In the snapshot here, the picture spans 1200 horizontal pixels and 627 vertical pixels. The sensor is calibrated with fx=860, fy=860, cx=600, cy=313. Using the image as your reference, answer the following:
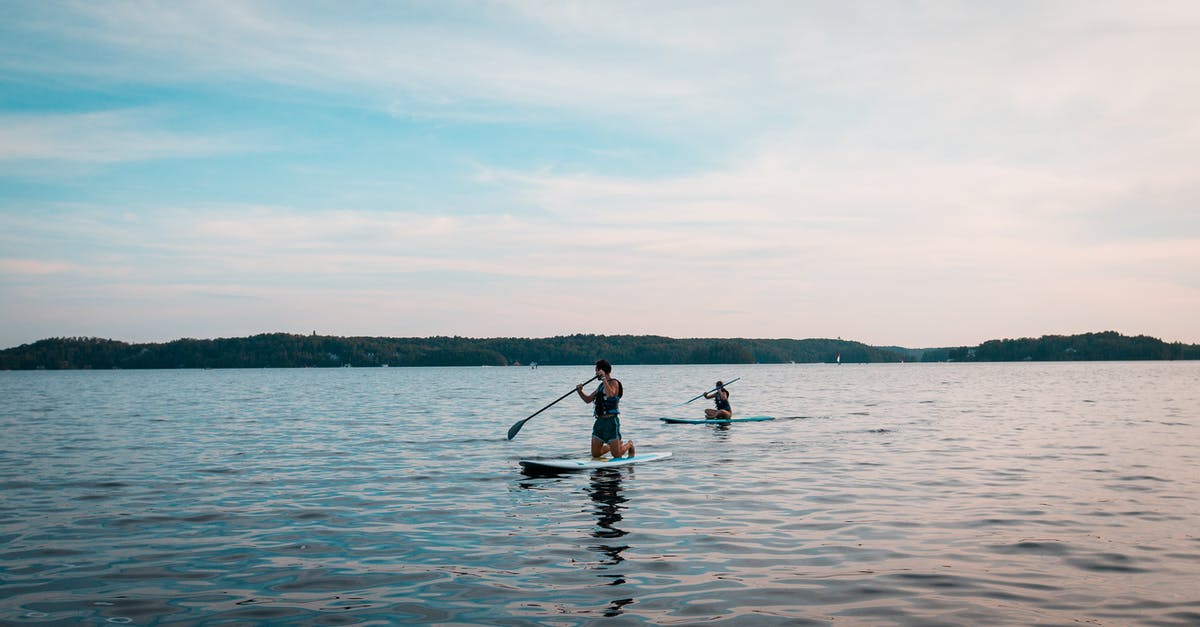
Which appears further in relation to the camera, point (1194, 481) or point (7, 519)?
point (1194, 481)

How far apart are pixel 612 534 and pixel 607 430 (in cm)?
751

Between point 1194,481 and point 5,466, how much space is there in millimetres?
26236

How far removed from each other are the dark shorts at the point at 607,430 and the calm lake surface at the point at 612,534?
0.99 m

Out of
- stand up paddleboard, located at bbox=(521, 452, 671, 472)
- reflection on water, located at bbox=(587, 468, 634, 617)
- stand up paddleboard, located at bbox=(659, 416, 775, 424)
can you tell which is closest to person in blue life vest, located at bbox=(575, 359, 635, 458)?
stand up paddleboard, located at bbox=(521, 452, 671, 472)

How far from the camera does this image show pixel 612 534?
477 inches

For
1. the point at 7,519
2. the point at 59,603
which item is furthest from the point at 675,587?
the point at 7,519

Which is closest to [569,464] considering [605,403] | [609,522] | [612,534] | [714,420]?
[605,403]

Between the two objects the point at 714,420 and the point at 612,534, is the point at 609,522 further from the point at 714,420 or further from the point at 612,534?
the point at 714,420

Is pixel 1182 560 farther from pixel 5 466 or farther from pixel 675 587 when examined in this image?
pixel 5 466

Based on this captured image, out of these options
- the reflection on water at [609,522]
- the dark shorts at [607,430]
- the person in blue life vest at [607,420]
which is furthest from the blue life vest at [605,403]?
the reflection on water at [609,522]

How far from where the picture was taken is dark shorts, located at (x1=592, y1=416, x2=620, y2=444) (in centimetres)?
1962

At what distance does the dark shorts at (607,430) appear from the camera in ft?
64.4

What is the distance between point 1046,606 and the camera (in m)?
8.37

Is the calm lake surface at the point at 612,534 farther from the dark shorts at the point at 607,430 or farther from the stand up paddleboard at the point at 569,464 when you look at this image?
the dark shorts at the point at 607,430
